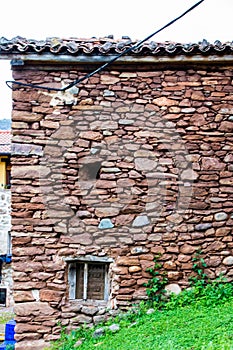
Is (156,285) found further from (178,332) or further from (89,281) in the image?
(178,332)

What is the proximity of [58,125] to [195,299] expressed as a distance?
289 cm

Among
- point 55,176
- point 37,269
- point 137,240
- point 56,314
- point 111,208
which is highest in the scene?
point 55,176

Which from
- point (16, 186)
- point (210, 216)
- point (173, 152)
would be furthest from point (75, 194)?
point (210, 216)

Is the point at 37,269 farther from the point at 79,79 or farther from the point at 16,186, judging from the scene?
the point at 79,79

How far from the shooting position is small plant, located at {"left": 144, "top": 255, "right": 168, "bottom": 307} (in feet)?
18.7

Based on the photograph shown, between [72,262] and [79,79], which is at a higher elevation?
[79,79]

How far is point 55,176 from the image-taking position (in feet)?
18.6

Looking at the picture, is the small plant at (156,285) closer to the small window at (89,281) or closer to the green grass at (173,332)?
the green grass at (173,332)

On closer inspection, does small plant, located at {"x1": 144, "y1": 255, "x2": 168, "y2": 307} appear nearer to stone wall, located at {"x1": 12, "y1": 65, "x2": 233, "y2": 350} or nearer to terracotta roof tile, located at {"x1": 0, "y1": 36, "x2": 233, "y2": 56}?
stone wall, located at {"x1": 12, "y1": 65, "x2": 233, "y2": 350}

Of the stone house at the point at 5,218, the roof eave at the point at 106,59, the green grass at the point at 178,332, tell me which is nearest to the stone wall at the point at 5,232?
the stone house at the point at 5,218

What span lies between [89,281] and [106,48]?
3100mm

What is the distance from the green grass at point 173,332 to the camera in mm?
4234

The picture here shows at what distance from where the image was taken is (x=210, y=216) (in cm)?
583

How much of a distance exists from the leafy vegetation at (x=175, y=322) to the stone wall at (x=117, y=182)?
0.16m
